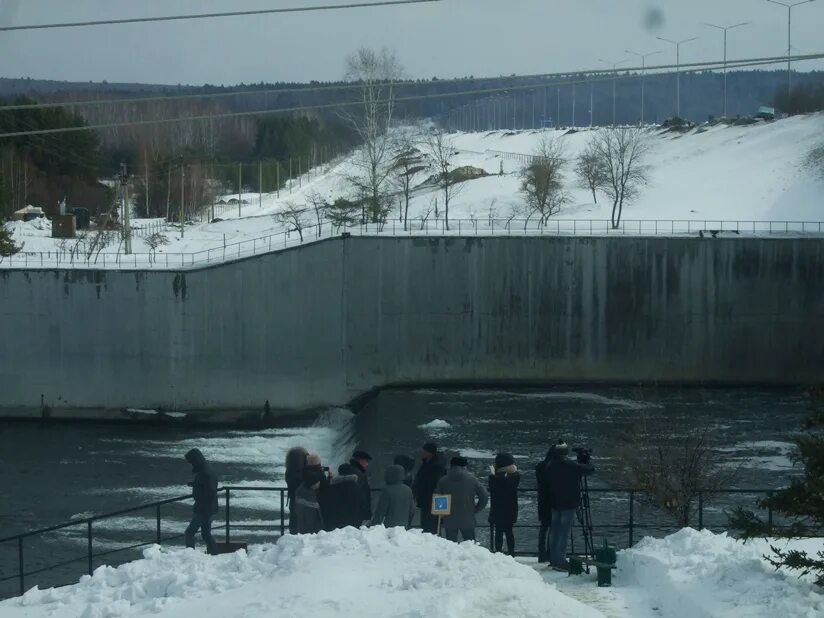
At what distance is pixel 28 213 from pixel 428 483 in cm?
3541

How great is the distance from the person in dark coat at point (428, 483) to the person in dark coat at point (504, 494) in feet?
1.30

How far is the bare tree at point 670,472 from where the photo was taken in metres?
14.7

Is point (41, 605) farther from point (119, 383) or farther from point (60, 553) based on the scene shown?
point (119, 383)

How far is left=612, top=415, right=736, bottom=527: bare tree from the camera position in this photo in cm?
1469

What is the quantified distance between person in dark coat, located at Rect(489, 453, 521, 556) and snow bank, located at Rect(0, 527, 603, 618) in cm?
153

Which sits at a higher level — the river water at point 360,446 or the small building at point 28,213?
the small building at point 28,213

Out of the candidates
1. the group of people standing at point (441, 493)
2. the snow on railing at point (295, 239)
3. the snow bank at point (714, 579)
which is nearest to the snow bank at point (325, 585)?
the snow bank at point (714, 579)

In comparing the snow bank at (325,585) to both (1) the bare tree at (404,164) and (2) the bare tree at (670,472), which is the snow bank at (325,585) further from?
(1) the bare tree at (404,164)

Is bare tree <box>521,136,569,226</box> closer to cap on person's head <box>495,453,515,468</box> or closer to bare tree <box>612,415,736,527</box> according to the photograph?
bare tree <box>612,415,736,527</box>

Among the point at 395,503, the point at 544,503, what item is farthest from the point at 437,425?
the point at 395,503

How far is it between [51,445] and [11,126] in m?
19.8

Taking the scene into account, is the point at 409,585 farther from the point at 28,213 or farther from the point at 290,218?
the point at 28,213

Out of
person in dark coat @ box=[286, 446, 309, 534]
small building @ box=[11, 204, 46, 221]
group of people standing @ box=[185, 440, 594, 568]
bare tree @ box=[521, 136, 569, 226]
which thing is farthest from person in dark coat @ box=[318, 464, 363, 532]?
small building @ box=[11, 204, 46, 221]

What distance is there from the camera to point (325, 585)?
6.27 m
